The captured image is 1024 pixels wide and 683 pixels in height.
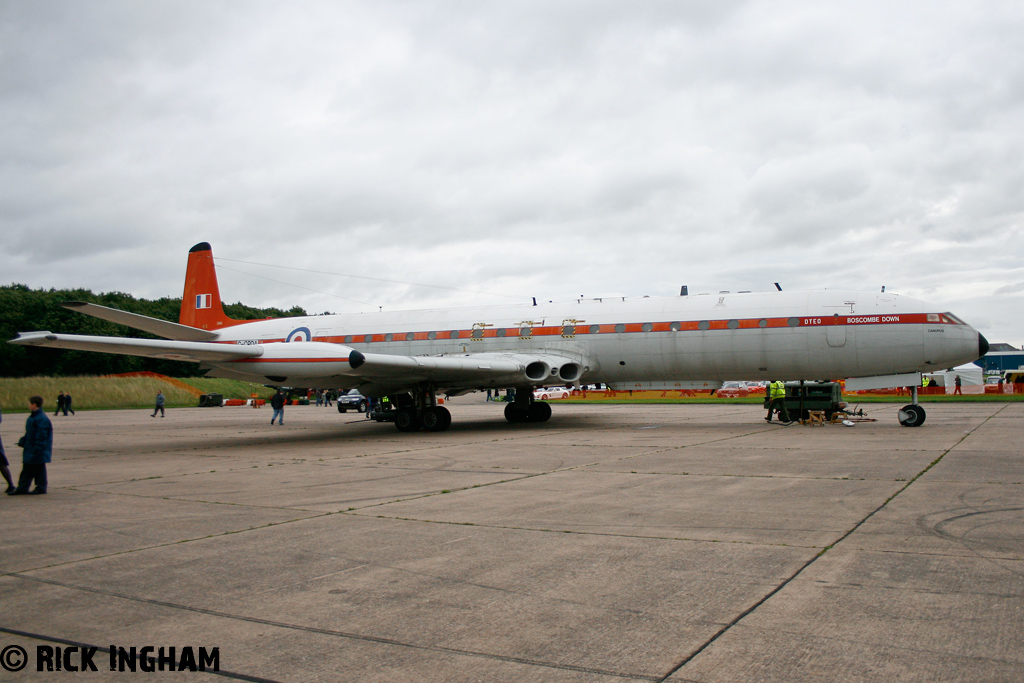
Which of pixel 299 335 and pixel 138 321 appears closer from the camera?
pixel 138 321

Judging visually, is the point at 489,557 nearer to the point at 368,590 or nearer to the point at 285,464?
the point at 368,590

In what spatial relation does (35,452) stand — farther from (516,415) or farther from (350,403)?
(350,403)

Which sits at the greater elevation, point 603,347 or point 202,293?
point 202,293

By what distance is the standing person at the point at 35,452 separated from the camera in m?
8.73

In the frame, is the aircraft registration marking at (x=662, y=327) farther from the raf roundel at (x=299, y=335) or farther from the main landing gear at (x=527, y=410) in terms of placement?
the main landing gear at (x=527, y=410)

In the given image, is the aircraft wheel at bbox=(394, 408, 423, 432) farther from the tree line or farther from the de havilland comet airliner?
the tree line

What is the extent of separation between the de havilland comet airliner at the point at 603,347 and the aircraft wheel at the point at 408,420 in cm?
3

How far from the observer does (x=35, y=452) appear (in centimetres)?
880

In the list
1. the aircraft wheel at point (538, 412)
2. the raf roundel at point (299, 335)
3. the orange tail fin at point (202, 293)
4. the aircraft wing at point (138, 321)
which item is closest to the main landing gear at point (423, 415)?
the aircraft wheel at point (538, 412)

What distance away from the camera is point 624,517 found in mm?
6664

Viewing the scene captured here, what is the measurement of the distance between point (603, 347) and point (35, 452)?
12.7 metres

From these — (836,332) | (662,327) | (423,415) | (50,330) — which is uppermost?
(50,330)

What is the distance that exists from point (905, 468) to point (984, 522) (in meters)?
3.59

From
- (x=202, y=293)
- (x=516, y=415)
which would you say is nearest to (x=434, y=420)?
(x=516, y=415)
